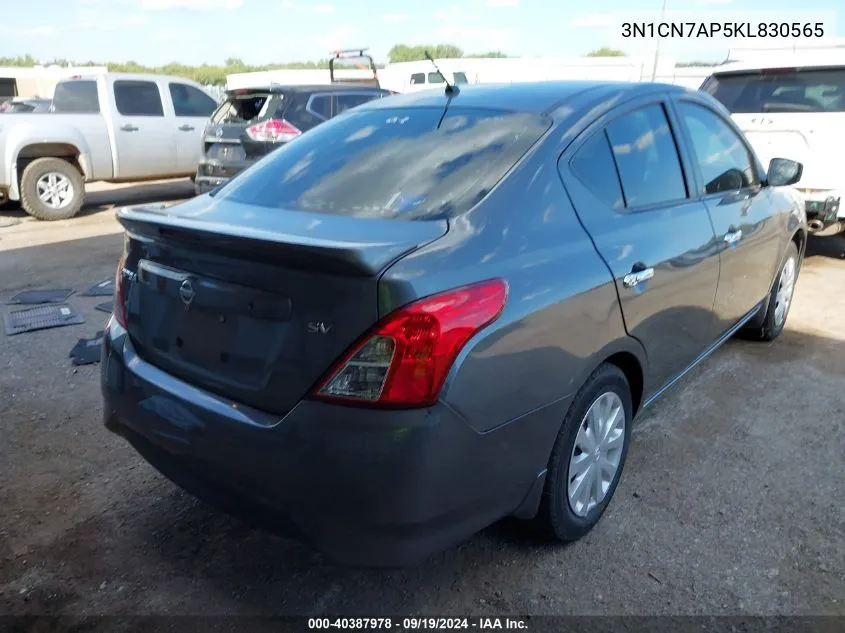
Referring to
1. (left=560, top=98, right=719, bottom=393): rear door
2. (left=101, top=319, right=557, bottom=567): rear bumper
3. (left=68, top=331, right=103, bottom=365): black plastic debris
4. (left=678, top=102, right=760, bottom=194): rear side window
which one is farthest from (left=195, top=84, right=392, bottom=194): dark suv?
(left=101, top=319, right=557, bottom=567): rear bumper

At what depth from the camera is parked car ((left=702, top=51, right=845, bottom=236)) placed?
641cm

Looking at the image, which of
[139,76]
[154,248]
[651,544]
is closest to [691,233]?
[651,544]

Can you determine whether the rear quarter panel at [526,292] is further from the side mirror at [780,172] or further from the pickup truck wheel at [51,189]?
the pickup truck wheel at [51,189]

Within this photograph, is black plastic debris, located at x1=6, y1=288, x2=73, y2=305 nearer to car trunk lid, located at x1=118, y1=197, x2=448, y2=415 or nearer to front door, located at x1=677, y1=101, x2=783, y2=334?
car trunk lid, located at x1=118, y1=197, x2=448, y2=415

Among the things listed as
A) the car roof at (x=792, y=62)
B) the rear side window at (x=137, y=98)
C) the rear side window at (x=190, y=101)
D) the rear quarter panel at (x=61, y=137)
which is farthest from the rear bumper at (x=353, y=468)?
the rear side window at (x=190, y=101)

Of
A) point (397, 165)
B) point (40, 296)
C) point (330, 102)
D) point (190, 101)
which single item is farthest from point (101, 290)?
point (190, 101)

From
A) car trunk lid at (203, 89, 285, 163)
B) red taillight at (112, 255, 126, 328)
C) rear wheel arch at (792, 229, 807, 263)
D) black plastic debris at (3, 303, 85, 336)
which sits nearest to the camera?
red taillight at (112, 255, 126, 328)

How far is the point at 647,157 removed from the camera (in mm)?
2953

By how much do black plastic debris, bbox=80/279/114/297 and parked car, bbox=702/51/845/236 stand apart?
5.82m

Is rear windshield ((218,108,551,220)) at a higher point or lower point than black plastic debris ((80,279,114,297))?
higher

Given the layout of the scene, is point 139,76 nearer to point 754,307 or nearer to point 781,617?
point 754,307

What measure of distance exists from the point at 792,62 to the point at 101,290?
6.78 meters

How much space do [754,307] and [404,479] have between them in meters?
3.13

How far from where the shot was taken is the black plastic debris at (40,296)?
570 centimetres
